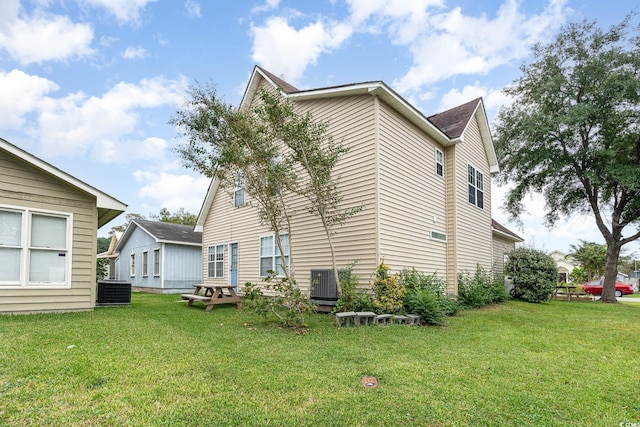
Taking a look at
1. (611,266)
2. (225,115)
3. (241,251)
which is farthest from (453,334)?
(611,266)

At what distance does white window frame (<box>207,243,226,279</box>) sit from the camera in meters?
14.6

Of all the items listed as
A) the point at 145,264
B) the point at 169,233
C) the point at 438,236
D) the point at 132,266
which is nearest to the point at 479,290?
the point at 438,236

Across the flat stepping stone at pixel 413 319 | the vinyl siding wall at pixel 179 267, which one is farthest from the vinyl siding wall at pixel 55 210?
the vinyl siding wall at pixel 179 267

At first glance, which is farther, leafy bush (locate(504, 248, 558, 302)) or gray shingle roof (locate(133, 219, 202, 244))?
gray shingle roof (locate(133, 219, 202, 244))

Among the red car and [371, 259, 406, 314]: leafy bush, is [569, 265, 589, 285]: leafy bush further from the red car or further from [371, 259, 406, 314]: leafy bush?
[371, 259, 406, 314]: leafy bush

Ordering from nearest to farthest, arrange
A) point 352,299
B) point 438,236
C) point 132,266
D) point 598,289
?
point 352,299 < point 438,236 < point 132,266 < point 598,289

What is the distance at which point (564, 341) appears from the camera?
21.7 feet

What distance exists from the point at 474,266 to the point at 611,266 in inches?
376

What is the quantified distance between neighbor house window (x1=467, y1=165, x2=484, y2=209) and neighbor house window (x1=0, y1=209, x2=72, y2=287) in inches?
499

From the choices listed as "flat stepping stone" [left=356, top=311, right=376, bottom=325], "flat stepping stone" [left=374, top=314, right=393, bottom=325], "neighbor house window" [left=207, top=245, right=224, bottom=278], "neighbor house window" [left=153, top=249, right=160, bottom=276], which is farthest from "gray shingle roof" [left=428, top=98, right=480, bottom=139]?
"neighbor house window" [left=153, top=249, right=160, bottom=276]

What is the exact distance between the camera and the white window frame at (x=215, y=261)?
48.1ft

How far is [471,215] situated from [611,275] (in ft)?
32.3

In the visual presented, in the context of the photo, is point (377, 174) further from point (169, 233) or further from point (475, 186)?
point (169, 233)

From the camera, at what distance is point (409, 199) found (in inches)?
401
